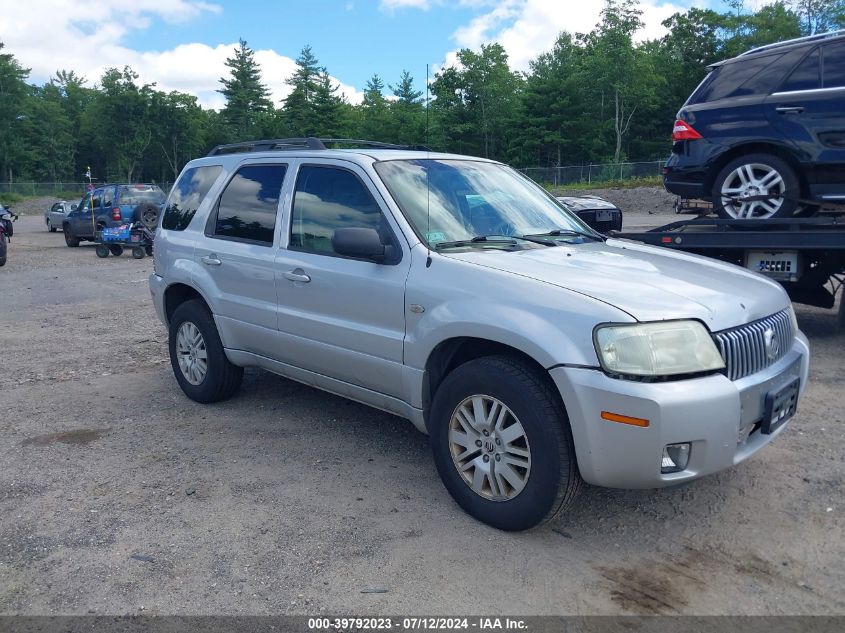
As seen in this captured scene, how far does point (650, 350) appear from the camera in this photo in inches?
121

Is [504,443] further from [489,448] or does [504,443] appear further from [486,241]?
[486,241]

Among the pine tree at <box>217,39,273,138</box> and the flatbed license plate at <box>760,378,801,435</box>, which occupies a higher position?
the pine tree at <box>217,39,273,138</box>

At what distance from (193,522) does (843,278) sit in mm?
6355

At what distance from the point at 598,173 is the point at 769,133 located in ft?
119

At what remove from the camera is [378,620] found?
2.90 meters

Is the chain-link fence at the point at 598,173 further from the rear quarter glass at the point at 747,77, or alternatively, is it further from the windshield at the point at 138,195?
the rear quarter glass at the point at 747,77

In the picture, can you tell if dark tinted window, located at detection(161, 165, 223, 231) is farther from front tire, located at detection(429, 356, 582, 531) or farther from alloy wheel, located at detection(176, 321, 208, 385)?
front tire, located at detection(429, 356, 582, 531)

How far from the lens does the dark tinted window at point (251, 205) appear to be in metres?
4.91

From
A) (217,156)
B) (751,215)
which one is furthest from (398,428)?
(751,215)

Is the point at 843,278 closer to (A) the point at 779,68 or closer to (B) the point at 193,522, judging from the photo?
(A) the point at 779,68

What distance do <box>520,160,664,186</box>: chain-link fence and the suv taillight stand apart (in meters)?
31.8

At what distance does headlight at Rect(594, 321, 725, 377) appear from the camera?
3.06 meters

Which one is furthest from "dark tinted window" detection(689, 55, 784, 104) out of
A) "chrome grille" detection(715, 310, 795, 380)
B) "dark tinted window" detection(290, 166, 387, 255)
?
"dark tinted window" detection(290, 166, 387, 255)

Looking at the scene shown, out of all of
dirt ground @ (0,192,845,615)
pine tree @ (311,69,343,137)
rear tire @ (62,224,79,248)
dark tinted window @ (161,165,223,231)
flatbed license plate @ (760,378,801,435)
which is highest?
pine tree @ (311,69,343,137)
